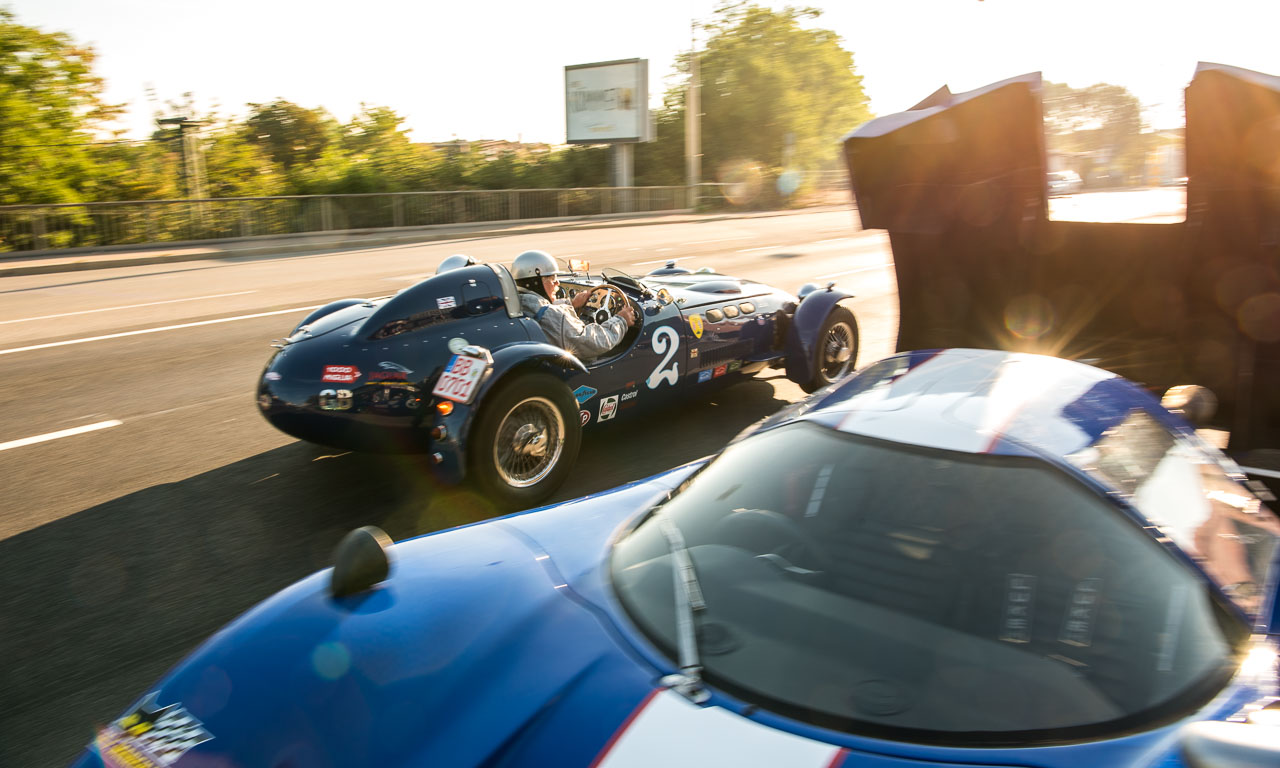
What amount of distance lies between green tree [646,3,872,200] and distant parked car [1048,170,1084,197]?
153 ft

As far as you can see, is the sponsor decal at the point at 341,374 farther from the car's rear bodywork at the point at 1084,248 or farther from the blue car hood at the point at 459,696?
the car's rear bodywork at the point at 1084,248

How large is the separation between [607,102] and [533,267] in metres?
36.2

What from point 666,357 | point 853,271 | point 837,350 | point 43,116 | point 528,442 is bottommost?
point 528,442

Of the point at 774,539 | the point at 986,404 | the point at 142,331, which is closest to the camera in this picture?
the point at 774,539

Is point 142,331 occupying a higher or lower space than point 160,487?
higher

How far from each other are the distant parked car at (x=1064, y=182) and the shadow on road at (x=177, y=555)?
2.82 metres

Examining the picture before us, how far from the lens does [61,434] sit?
666cm

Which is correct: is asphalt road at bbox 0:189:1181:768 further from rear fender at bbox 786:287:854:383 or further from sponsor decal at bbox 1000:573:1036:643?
sponsor decal at bbox 1000:573:1036:643

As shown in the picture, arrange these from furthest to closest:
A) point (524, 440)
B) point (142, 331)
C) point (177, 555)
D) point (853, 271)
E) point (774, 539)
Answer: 1. point (853, 271)
2. point (142, 331)
3. point (524, 440)
4. point (177, 555)
5. point (774, 539)

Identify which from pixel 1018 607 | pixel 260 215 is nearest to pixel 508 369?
pixel 1018 607

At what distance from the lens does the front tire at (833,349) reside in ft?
24.7

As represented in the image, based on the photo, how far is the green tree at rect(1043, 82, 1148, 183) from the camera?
5.68 metres

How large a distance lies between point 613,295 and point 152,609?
3.62 m

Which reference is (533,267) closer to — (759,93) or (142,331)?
(142,331)
